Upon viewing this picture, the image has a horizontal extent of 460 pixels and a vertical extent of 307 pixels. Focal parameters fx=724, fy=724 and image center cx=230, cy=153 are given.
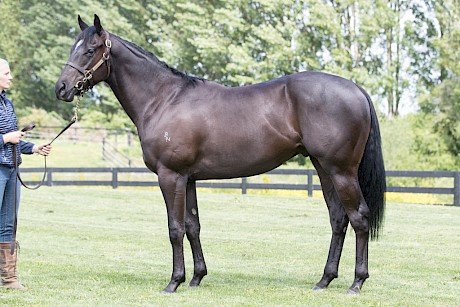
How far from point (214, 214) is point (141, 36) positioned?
90.6 ft

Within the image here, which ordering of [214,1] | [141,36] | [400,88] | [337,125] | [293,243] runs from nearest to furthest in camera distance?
[337,125]
[293,243]
[400,88]
[214,1]
[141,36]

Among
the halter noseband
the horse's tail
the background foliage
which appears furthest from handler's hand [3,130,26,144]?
the background foliage

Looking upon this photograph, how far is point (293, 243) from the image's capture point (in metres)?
11.4

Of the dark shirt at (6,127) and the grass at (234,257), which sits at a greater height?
the dark shirt at (6,127)

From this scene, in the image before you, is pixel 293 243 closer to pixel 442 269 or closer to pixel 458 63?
pixel 442 269

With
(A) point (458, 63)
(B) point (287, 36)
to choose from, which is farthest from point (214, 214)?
(B) point (287, 36)

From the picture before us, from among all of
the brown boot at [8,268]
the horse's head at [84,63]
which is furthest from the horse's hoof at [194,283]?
Answer: the horse's head at [84,63]

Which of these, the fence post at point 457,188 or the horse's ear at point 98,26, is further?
the fence post at point 457,188

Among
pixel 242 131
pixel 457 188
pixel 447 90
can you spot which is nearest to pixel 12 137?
pixel 242 131

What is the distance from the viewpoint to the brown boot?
22.5 feet

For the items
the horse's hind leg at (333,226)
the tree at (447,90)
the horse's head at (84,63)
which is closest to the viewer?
the horse's head at (84,63)

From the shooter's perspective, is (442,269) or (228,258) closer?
(442,269)

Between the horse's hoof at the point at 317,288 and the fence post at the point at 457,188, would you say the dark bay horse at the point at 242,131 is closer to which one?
the horse's hoof at the point at 317,288

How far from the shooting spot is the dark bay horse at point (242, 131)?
6.71 metres
